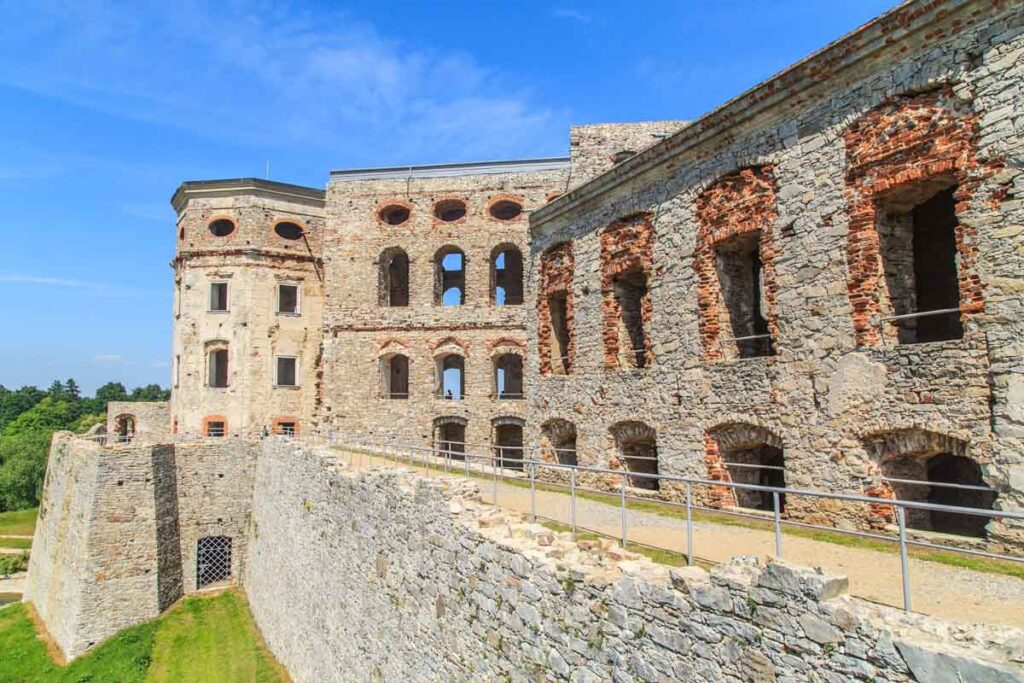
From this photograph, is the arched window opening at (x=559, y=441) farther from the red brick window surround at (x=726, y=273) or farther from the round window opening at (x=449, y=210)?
the round window opening at (x=449, y=210)

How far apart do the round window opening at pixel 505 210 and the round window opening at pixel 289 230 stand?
29.6ft

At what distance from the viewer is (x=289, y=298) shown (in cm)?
3122

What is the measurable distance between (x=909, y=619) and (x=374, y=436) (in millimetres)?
24426

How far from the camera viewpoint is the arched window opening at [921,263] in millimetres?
10414

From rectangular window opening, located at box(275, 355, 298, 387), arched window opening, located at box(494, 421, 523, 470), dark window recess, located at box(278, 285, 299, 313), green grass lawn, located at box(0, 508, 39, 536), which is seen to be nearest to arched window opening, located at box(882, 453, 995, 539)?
arched window opening, located at box(494, 421, 523, 470)

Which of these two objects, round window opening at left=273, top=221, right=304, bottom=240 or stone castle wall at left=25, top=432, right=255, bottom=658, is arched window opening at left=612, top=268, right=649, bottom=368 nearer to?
stone castle wall at left=25, top=432, right=255, bottom=658

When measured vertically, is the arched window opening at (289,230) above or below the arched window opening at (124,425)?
above

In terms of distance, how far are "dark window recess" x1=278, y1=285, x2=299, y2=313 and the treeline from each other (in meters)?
25.3

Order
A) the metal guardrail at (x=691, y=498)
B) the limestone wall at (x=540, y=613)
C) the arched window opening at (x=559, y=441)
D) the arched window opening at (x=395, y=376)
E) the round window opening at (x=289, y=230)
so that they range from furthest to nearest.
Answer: the round window opening at (x=289, y=230) → the arched window opening at (x=395, y=376) → the arched window opening at (x=559, y=441) → the metal guardrail at (x=691, y=498) → the limestone wall at (x=540, y=613)

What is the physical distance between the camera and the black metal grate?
2397cm

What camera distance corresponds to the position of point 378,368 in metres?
28.6

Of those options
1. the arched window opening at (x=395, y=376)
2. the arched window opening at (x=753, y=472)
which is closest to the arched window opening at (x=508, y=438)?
the arched window opening at (x=395, y=376)

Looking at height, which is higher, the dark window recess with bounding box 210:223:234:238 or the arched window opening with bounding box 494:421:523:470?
the dark window recess with bounding box 210:223:234:238

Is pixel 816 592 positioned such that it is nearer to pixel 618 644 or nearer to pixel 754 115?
pixel 618 644
